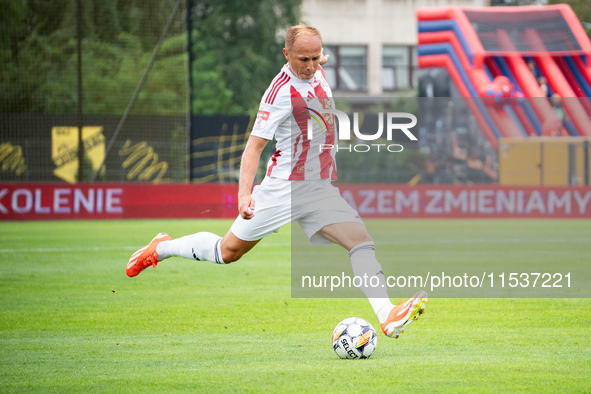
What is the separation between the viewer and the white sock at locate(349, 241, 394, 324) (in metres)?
5.57

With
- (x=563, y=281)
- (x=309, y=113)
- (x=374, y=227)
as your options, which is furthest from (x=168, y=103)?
(x=309, y=113)

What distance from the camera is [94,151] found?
21.5 metres

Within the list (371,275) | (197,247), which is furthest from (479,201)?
(371,275)

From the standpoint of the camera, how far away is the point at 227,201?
21.5 metres

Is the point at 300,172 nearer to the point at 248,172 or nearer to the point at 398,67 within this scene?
the point at 248,172

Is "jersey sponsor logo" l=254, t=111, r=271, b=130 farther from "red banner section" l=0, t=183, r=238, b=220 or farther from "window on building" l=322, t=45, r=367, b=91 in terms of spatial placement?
"window on building" l=322, t=45, r=367, b=91

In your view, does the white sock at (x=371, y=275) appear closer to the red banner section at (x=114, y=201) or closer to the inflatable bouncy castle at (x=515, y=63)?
the red banner section at (x=114, y=201)

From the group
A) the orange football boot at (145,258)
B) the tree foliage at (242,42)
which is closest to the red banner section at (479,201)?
the tree foliage at (242,42)

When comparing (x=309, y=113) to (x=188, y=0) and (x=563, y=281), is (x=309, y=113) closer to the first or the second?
(x=563, y=281)

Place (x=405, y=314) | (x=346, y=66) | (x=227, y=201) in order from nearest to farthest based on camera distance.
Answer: (x=405, y=314) → (x=227, y=201) → (x=346, y=66)

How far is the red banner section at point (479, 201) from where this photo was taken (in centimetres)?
2233

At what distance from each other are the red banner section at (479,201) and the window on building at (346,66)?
27663mm

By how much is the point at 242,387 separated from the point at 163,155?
17.6 metres

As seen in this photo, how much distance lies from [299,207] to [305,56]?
3.42 ft
